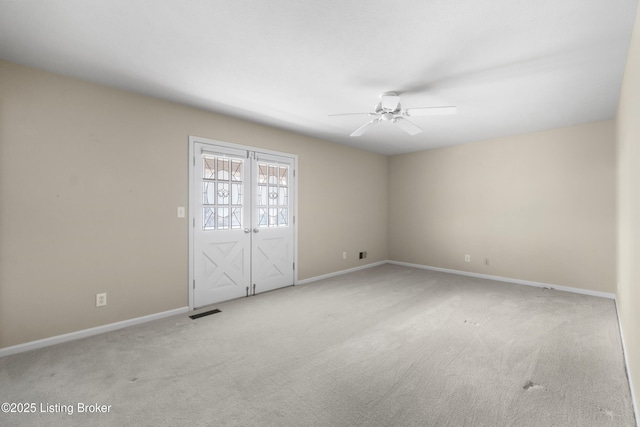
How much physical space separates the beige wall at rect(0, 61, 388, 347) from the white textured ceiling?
11.7 inches

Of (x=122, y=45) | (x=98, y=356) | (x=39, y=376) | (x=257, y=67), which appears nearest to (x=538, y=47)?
(x=257, y=67)

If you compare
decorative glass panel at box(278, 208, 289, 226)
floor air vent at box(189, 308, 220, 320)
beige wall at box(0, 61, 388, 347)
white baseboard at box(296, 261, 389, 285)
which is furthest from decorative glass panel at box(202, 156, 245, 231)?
white baseboard at box(296, 261, 389, 285)

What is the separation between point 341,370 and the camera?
2.28m

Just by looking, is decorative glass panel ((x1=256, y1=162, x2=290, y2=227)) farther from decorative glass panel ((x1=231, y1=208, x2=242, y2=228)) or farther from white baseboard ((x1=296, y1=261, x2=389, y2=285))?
white baseboard ((x1=296, y1=261, x2=389, y2=285))

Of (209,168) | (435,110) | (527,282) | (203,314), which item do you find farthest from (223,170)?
(527,282)

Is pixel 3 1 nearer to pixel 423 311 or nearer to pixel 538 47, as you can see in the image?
pixel 538 47

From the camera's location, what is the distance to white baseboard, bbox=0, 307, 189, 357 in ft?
8.29

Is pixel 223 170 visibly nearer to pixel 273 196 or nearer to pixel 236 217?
pixel 236 217

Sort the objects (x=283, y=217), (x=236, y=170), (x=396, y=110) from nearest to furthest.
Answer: (x=396, y=110) < (x=236, y=170) < (x=283, y=217)

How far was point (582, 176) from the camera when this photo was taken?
14.0ft

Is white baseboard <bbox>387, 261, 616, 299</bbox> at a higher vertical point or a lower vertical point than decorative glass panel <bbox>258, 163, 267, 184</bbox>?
lower

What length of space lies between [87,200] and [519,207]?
20.0 feet

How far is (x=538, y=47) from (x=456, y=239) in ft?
13.0

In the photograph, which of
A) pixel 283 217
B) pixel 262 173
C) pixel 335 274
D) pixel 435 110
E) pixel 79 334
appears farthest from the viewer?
pixel 335 274
